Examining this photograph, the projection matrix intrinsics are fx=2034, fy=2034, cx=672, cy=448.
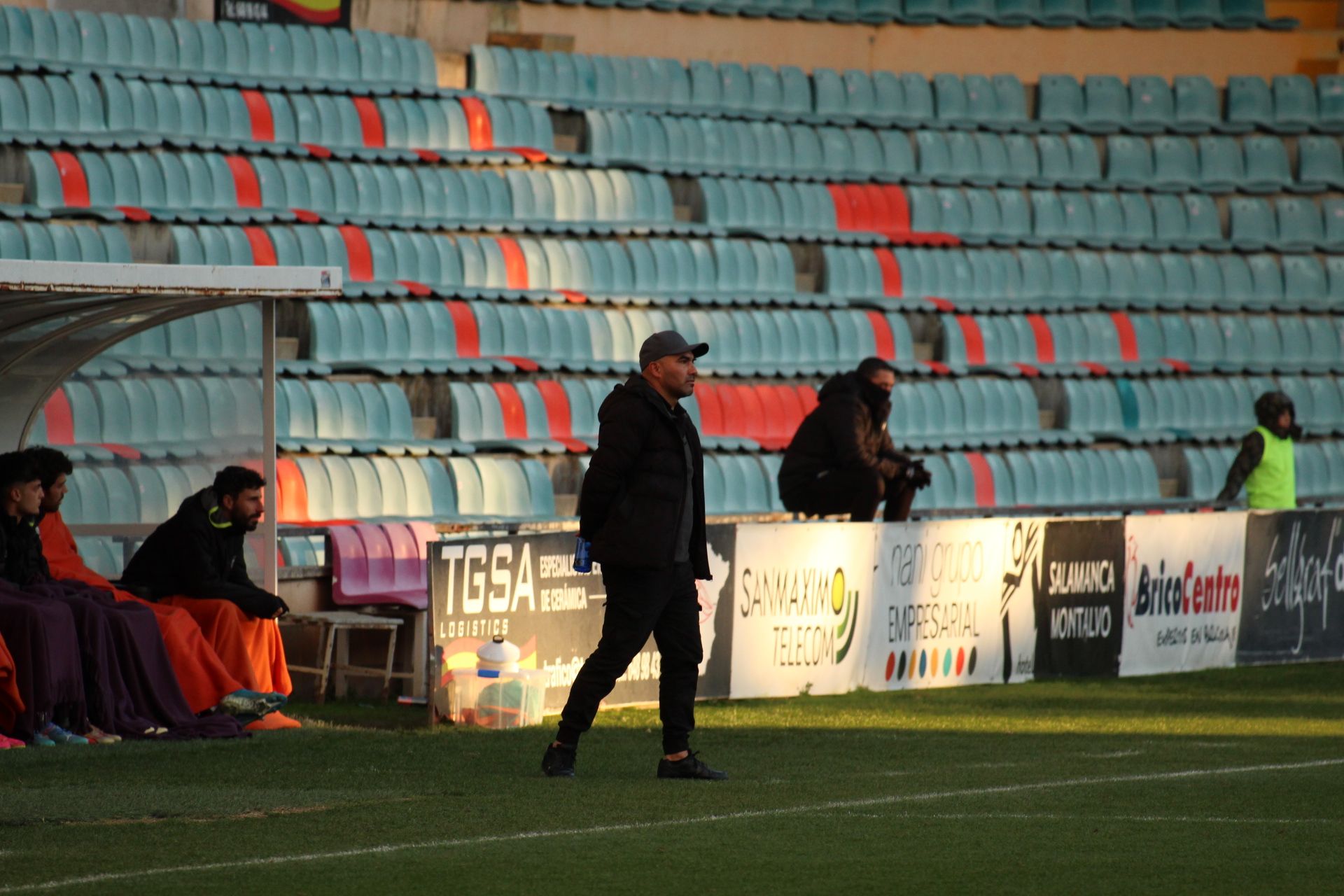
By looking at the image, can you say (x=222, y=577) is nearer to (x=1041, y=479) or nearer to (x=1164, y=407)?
(x=1041, y=479)

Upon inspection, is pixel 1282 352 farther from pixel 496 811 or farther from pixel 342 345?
pixel 496 811

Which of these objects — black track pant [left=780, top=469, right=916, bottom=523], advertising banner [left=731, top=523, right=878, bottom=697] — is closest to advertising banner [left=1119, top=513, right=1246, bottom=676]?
black track pant [left=780, top=469, right=916, bottom=523]

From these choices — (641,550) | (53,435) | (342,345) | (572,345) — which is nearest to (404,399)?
(342,345)

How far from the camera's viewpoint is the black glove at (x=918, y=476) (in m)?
13.2

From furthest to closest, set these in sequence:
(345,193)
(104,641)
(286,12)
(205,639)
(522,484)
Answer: (286,12), (345,193), (522,484), (205,639), (104,641)

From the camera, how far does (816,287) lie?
60.1 ft

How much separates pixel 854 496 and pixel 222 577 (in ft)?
14.8

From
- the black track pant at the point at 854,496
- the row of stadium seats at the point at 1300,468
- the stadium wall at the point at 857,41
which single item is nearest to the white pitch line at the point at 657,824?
the black track pant at the point at 854,496

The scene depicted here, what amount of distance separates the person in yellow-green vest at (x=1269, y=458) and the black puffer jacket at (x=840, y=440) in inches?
123

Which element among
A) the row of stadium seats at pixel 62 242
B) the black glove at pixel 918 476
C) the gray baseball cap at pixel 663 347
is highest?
the row of stadium seats at pixel 62 242

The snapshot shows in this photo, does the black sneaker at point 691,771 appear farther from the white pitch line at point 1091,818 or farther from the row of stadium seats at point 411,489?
the row of stadium seats at point 411,489

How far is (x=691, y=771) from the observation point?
781 centimetres

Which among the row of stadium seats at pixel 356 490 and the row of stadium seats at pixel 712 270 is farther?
the row of stadium seats at pixel 712 270

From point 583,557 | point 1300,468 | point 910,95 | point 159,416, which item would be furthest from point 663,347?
point 1300,468
